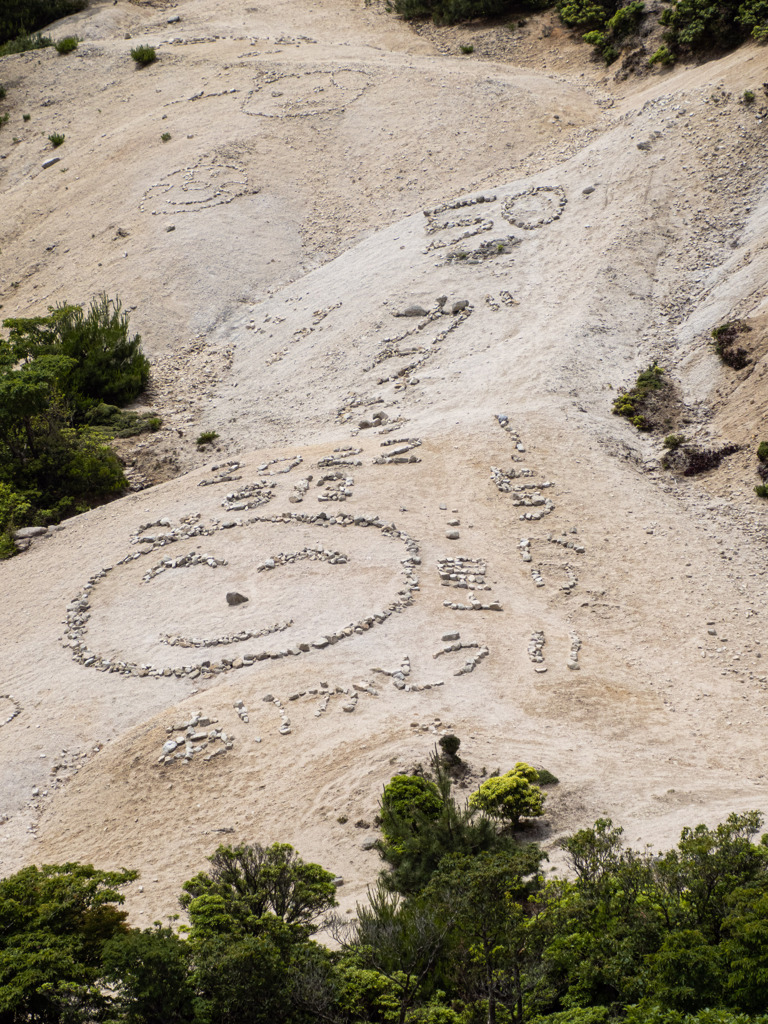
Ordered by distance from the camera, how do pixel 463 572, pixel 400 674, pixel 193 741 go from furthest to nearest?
pixel 463 572 < pixel 400 674 < pixel 193 741

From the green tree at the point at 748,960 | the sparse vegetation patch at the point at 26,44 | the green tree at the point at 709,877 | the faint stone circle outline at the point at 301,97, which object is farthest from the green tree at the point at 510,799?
the sparse vegetation patch at the point at 26,44

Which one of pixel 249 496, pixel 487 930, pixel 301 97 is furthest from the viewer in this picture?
pixel 301 97

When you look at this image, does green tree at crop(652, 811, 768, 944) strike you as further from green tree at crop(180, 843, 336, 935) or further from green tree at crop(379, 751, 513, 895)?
green tree at crop(180, 843, 336, 935)

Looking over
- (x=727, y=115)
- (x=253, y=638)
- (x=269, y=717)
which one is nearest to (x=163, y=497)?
(x=253, y=638)

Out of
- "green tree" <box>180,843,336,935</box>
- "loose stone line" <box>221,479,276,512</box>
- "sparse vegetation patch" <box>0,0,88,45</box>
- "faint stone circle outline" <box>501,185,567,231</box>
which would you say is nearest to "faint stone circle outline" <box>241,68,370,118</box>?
"faint stone circle outline" <box>501,185,567,231</box>

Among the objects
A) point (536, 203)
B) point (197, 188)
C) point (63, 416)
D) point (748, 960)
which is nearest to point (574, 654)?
point (748, 960)

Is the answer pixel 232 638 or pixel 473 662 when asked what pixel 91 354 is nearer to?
pixel 232 638

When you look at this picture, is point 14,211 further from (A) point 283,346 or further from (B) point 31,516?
(B) point 31,516
